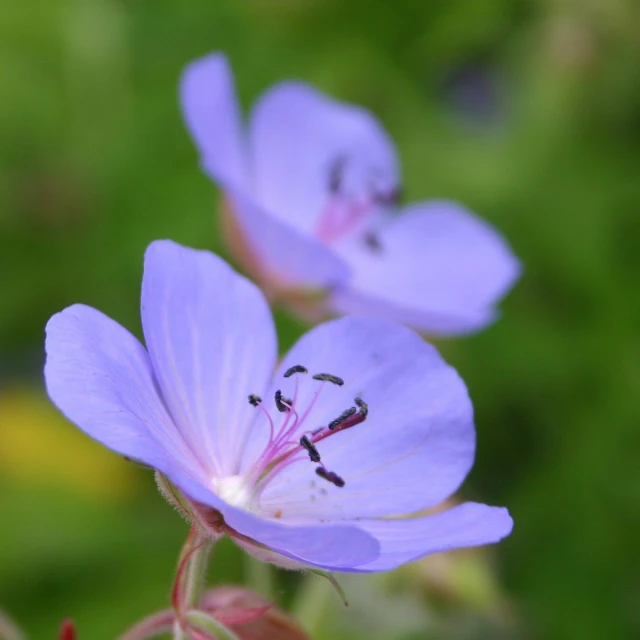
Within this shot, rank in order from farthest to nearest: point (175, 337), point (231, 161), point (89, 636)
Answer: point (89, 636)
point (231, 161)
point (175, 337)

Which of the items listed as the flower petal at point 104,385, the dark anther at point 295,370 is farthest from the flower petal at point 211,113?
the flower petal at point 104,385

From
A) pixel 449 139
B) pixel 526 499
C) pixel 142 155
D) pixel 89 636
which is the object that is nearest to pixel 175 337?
pixel 89 636

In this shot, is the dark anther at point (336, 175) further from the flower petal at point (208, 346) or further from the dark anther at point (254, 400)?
the dark anther at point (254, 400)

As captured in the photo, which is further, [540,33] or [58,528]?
[540,33]

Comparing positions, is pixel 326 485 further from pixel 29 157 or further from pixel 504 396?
pixel 29 157

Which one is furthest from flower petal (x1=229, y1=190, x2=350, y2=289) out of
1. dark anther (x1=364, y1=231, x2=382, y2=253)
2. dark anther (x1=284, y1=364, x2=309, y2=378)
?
dark anther (x1=284, y1=364, x2=309, y2=378)

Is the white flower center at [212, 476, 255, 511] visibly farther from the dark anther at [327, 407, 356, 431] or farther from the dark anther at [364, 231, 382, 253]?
the dark anther at [364, 231, 382, 253]

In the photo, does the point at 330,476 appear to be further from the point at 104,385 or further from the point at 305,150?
the point at 305,150
